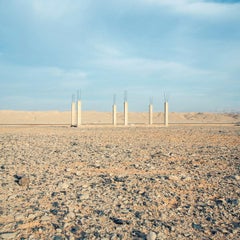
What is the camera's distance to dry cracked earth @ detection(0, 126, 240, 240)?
4.29 meters

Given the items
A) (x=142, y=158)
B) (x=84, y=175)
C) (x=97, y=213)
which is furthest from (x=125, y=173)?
(x=97, y=213)

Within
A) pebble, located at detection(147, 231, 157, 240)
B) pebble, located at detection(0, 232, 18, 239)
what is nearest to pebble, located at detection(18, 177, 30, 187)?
pebble, located at detection(0, 232, 18, 239)

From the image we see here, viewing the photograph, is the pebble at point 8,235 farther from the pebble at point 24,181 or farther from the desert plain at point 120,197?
the pebble at point 24,181

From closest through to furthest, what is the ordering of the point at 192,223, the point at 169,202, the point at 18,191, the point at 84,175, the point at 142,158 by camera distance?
the point at 192,223
the point at 169,202
the point at 18,191
the point at 84,175
the point at 142,158

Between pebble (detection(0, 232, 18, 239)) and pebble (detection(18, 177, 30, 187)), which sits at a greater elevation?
pebble (detection(18, 177, 30, 187))

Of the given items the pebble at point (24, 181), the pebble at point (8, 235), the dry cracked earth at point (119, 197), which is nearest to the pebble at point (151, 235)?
the dry cracked earth at point (119, 197)

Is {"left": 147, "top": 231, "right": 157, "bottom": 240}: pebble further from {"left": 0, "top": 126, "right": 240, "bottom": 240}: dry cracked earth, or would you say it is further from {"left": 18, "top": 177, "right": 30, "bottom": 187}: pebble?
{"left": 18, "top": 177, "right": 30, "bottom": 187}: pebble

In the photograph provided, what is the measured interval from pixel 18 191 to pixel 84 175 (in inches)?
62.0

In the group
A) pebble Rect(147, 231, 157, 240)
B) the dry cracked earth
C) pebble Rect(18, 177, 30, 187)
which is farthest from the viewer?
pebble Rect(18, 177, 30, 187)

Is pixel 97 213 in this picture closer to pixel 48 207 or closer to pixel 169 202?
pixel 48 207

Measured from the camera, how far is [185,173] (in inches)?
282

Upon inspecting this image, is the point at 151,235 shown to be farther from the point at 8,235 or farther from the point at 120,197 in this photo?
the point at 8,235

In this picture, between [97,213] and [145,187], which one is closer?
[97,213]

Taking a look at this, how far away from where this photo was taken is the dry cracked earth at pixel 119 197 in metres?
4.29
